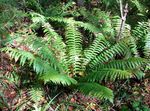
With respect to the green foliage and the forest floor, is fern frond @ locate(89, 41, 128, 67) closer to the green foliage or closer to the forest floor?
the green foliage

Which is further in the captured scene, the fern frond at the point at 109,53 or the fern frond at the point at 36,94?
the fern frond at the point at 109,53

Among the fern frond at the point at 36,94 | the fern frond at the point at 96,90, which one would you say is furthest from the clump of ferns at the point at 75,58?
the fern frond at the point at 36,94

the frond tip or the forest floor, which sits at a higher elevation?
the frond tip

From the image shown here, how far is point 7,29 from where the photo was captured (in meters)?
5.65

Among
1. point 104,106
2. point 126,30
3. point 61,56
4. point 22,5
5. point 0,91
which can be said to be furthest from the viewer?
point 22,5

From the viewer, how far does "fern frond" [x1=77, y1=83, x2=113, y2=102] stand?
444 cm

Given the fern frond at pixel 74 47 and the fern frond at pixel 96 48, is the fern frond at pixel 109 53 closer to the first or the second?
the fern frond at pixel 96 48

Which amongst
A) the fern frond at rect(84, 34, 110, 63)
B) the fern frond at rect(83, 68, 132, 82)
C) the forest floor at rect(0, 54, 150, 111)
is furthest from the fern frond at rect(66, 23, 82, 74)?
the forest floor at rect(0, 54, 150, 111)

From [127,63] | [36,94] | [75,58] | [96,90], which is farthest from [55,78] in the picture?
A: [127,63]

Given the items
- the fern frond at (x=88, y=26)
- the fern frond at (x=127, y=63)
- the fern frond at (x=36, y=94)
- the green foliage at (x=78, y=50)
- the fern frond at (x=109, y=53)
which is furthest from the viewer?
the fern frond at (x=88, y=26)

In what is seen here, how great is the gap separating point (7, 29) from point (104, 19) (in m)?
1.94

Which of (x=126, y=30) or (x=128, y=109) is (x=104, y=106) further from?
(x=126, y=30)

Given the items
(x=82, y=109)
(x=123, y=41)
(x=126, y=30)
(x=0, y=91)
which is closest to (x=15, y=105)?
(x=0, y=91)

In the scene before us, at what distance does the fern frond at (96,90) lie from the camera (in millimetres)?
4438
